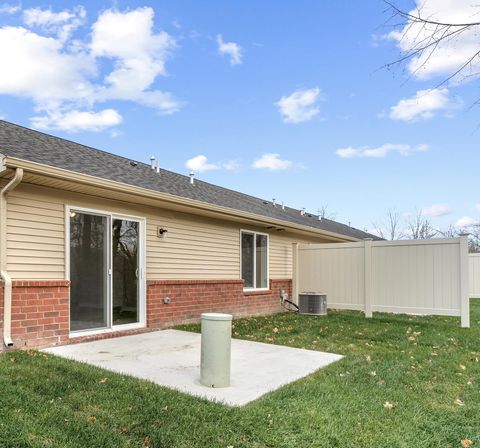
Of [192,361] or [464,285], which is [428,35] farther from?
[464,285]

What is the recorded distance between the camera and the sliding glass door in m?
6.75

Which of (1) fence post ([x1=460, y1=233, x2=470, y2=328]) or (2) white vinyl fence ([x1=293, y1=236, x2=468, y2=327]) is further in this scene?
(2) white vinyl fence ([x1=293, y1=236, x2=468, y2=327])

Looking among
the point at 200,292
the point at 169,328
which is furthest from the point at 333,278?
the point at 169,328

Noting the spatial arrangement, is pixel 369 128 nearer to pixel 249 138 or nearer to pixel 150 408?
pixel 249 138

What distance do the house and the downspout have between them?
13mm

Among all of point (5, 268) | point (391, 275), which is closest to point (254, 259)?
point (391, 275)

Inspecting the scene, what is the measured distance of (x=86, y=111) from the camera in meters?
17.5

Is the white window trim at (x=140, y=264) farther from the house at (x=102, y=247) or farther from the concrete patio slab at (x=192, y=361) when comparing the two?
the concrete patio slab at (x=192, y=361)

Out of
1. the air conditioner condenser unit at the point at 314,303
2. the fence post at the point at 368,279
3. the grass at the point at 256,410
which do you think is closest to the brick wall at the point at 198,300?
the air conditioner condenser unit at the point at 314,303

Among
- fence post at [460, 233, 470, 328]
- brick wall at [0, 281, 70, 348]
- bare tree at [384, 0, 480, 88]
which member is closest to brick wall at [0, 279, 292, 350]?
brick wall at [0, 281, 70, 348]

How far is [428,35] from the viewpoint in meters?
3.99

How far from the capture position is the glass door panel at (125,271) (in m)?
7.37

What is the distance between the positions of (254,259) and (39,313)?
632 cm

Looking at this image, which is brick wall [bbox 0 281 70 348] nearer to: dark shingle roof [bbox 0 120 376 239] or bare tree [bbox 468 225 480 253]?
dark shingle roof [bbox 0 120 376 239]
